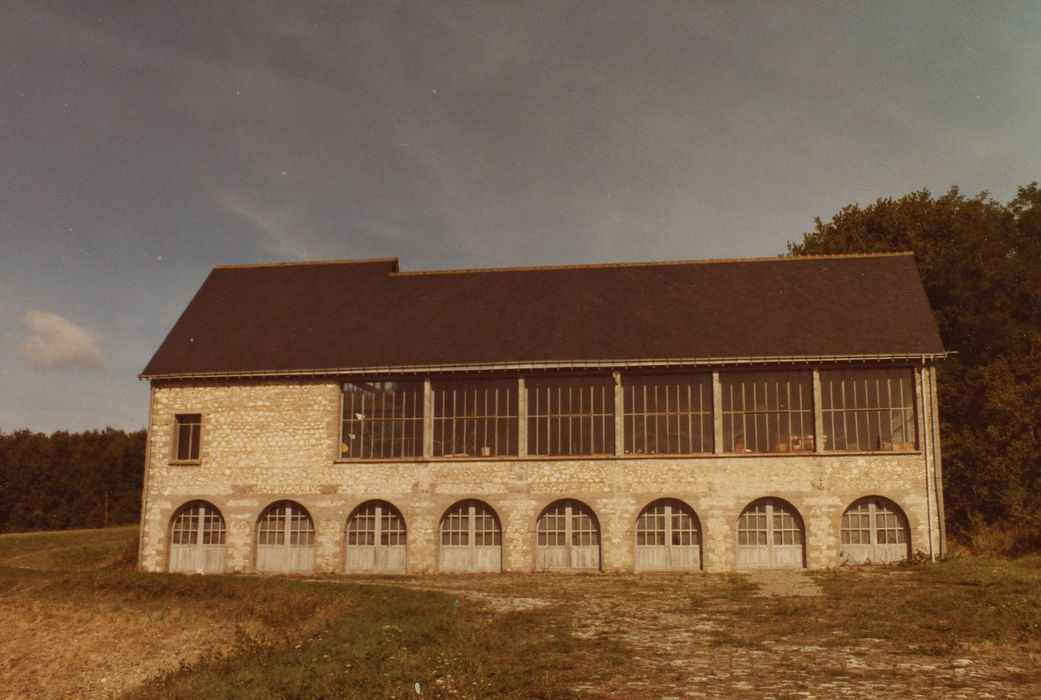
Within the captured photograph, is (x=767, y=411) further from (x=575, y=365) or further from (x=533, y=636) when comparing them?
(x=533, y=636)

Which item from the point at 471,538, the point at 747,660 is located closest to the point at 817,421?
the point at 471,538

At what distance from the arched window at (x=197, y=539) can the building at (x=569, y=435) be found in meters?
0.07

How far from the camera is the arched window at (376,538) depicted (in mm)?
26530

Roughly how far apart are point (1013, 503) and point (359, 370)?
2081cm

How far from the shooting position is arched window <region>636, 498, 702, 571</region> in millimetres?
25328

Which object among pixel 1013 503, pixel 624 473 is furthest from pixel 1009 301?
pixel 624 473

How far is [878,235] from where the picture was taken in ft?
124

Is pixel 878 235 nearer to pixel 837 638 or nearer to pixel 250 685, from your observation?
pixel 837 638

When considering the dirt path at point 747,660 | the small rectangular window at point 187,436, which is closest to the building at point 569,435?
the small rectangular window at point 187,436

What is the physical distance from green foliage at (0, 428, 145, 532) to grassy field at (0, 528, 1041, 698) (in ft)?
122

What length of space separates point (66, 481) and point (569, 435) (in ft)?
148

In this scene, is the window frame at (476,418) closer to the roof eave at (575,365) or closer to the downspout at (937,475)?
the roof eave at (575,365)

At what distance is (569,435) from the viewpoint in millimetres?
26406

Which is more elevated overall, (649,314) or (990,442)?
(649,314)
